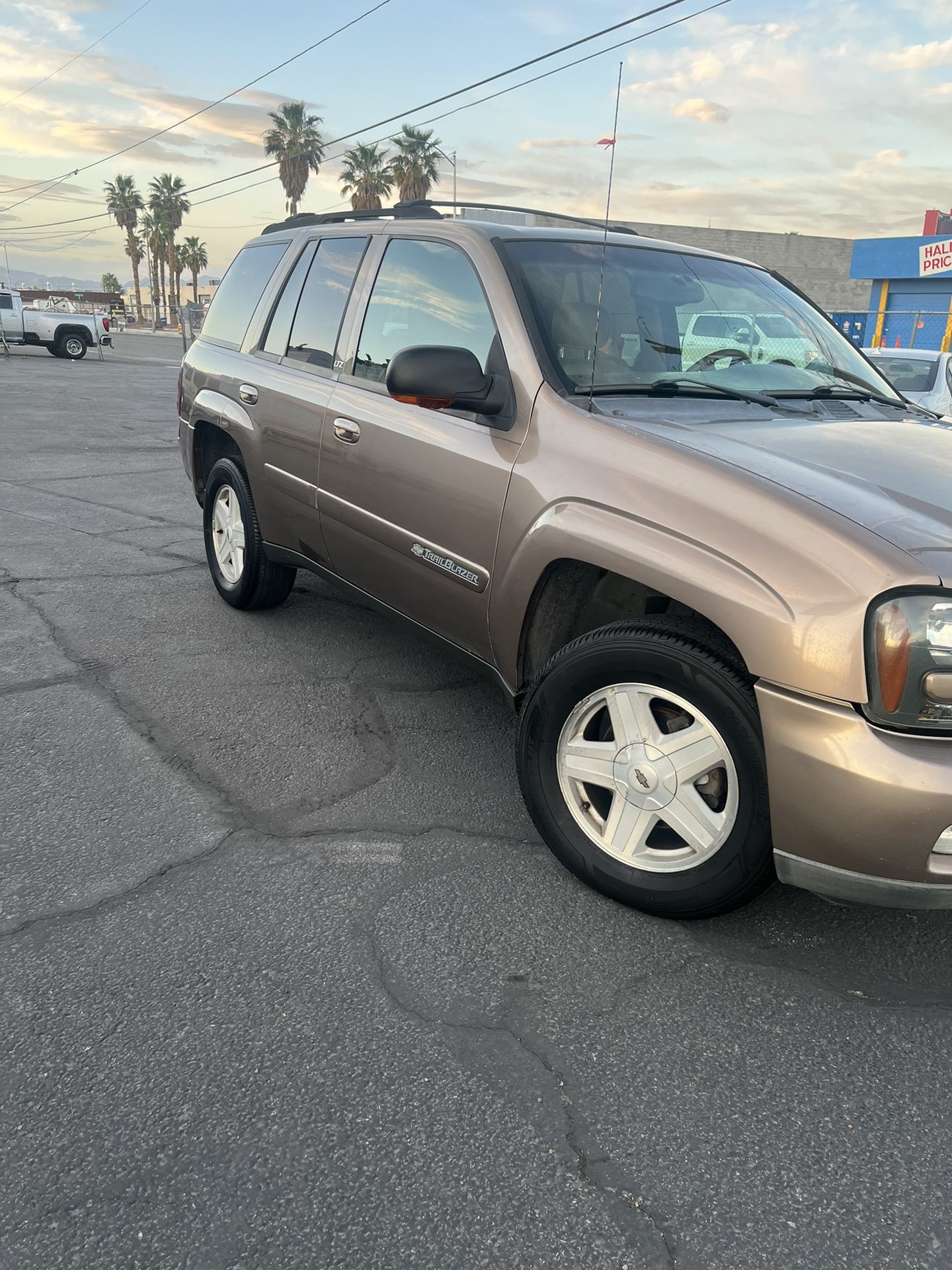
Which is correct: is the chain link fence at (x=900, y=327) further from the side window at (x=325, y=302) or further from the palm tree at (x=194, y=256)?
the palm tree at (x=194, y=256)

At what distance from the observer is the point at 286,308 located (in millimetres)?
4574

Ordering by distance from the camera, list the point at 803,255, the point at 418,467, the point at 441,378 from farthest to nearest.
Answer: the point at 803,255
the point at 418,467
the point at 441,378

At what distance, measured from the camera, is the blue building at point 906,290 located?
80.6ft

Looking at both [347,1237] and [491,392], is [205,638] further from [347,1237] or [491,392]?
[347,1237]

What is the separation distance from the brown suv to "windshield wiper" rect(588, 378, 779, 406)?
0.01 metres

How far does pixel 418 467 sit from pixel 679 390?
0.92 metres

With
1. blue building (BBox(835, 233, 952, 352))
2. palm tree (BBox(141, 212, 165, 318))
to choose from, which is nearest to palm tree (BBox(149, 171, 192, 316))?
palm tree (BBox(141, 212, 165, 318))

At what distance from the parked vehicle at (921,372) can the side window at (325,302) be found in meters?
6.55

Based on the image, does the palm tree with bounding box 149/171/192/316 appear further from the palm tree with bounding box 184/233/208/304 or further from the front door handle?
the front door handle

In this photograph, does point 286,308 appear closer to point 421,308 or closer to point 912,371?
point 421,308

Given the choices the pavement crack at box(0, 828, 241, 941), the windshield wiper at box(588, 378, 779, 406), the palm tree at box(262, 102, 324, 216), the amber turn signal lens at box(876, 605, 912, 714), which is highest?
the palm tree at box(262, 102, 324, 216)

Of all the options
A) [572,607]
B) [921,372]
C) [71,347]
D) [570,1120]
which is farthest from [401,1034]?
[71,347]

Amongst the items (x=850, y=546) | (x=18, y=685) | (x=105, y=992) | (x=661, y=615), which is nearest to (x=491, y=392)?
(x=661, y=615)

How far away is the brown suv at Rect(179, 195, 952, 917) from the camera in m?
2.15
